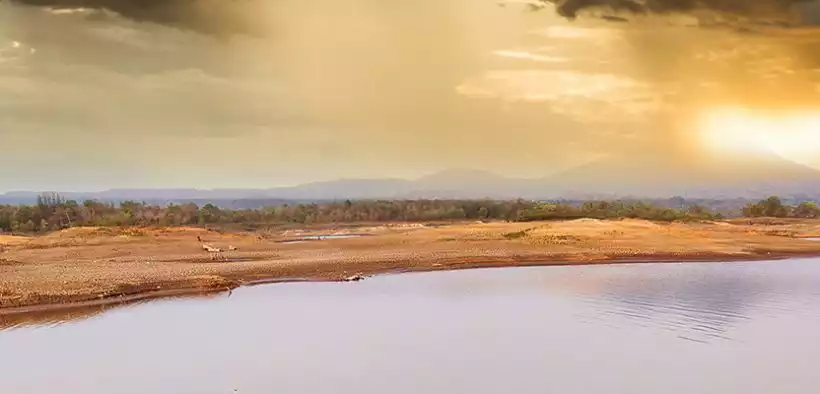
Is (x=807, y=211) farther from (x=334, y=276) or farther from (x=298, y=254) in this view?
(x=334, y=276)

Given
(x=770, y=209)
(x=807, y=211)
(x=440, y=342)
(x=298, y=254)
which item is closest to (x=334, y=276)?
(x=298, y=254)

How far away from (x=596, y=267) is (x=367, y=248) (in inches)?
383

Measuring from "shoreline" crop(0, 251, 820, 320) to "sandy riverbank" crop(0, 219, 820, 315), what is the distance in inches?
1.9

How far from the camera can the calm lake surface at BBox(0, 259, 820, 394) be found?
10648 millimetres

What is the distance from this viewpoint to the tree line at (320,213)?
1919 inches

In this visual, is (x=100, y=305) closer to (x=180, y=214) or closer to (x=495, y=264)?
(x=495, y=264)

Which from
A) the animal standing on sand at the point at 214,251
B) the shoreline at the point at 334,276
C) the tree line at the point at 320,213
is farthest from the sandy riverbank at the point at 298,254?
the tree line at the point at 320,213

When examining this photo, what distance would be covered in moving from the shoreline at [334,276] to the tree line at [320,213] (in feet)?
73.6

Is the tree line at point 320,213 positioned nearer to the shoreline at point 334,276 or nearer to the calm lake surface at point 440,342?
the shoreline at point 334,276

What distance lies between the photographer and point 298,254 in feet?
92.5

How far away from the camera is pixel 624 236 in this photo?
33844 millimetres

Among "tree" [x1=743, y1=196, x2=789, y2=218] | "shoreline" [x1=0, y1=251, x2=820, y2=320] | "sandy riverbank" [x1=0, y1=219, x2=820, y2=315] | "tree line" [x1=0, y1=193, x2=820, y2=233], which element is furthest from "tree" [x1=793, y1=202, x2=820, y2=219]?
"shoreline" [x1=0, y1=251, x2=820, y2=320]

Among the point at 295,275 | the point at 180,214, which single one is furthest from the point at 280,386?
the point at 180,214

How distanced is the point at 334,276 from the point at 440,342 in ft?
28.8
